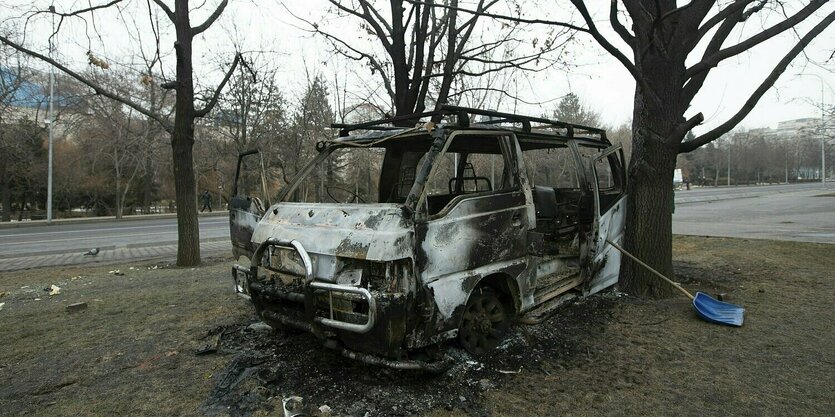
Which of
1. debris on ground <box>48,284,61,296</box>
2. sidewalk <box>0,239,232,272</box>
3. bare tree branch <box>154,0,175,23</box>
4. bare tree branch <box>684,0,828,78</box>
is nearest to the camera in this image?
bare tree branch <box>684,0,828,78</box>

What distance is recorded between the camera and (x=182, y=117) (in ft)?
30.3

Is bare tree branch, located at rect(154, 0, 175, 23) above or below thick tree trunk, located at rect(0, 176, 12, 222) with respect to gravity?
above

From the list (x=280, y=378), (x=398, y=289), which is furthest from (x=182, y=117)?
(x=398, y=289)

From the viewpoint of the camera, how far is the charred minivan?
3.34m

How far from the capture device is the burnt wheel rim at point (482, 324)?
13.2 ft

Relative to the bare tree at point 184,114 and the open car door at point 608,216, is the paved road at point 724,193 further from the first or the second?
the bare tree at point 184,114

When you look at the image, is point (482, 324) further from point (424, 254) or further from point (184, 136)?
point (184, 136)

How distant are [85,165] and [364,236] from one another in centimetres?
3595

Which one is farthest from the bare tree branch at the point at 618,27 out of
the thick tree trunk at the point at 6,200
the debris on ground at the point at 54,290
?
the thick tree trunk at the point at 6,200

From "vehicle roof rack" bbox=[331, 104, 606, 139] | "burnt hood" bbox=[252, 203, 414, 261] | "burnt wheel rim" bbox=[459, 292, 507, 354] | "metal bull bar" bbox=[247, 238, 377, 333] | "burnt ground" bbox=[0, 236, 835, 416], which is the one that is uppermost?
"vehicle roof rack" bbox=[331, 104, 606, 139]

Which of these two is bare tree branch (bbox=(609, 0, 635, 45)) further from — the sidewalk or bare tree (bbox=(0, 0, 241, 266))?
the sidewalk

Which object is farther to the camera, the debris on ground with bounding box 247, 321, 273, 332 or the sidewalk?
the sidewalk

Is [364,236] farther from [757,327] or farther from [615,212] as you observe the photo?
[757,327]

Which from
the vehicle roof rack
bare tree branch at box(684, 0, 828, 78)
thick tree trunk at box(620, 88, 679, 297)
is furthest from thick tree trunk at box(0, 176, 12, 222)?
bare tree branch at box(684, 0, 828, 78)
